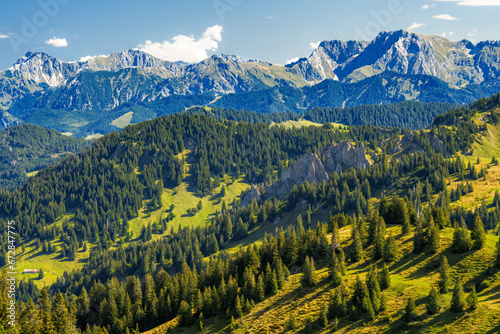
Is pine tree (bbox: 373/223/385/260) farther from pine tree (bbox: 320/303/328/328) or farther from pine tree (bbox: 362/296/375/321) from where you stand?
pine tree (bbox: 320/303/328/328)

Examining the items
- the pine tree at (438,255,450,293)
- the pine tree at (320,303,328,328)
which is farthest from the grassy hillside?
the pine tree at (438,255,450,293)

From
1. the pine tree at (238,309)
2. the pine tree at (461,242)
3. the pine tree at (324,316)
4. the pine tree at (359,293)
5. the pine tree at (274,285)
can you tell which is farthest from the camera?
the pine tree at (274,285)

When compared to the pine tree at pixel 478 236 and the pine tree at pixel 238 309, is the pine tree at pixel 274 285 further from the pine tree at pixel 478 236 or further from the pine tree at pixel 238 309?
the pine tree at pixel 478 236

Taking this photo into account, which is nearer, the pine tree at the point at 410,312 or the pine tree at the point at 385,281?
the pine tree at the point at 410,312

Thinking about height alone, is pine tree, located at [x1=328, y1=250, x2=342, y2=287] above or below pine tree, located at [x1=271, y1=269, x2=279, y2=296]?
above

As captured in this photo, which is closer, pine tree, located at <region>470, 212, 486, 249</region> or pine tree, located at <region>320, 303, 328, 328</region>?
pine tree, located at <region>320, 303, 328, 328</region>

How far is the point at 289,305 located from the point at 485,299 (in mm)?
35218

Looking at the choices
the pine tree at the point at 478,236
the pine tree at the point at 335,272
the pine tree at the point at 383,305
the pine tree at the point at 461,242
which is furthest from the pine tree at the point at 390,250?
the pine tree at the point at 383,305

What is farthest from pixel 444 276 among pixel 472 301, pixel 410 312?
pixel 410 312

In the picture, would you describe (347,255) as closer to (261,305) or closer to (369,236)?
(369,236)

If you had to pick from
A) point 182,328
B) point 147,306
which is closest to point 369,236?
point 182,328

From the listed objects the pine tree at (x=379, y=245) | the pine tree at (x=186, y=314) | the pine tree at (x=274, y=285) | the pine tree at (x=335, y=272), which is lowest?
the pine tree at (x=186, y=314)

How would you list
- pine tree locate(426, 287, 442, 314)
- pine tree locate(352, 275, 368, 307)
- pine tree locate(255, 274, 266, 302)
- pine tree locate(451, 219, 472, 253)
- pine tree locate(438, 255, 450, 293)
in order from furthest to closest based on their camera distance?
pine tree locate(255, 274, 266, 302), pine tree locate(451, 219, 472, 253), pine tree locate(352, 275, 368, 307), pine tree locate(438, 255, 450, 293), pine tree locate(426, 287, 442, 314)

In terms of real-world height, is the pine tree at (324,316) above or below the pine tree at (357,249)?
below
